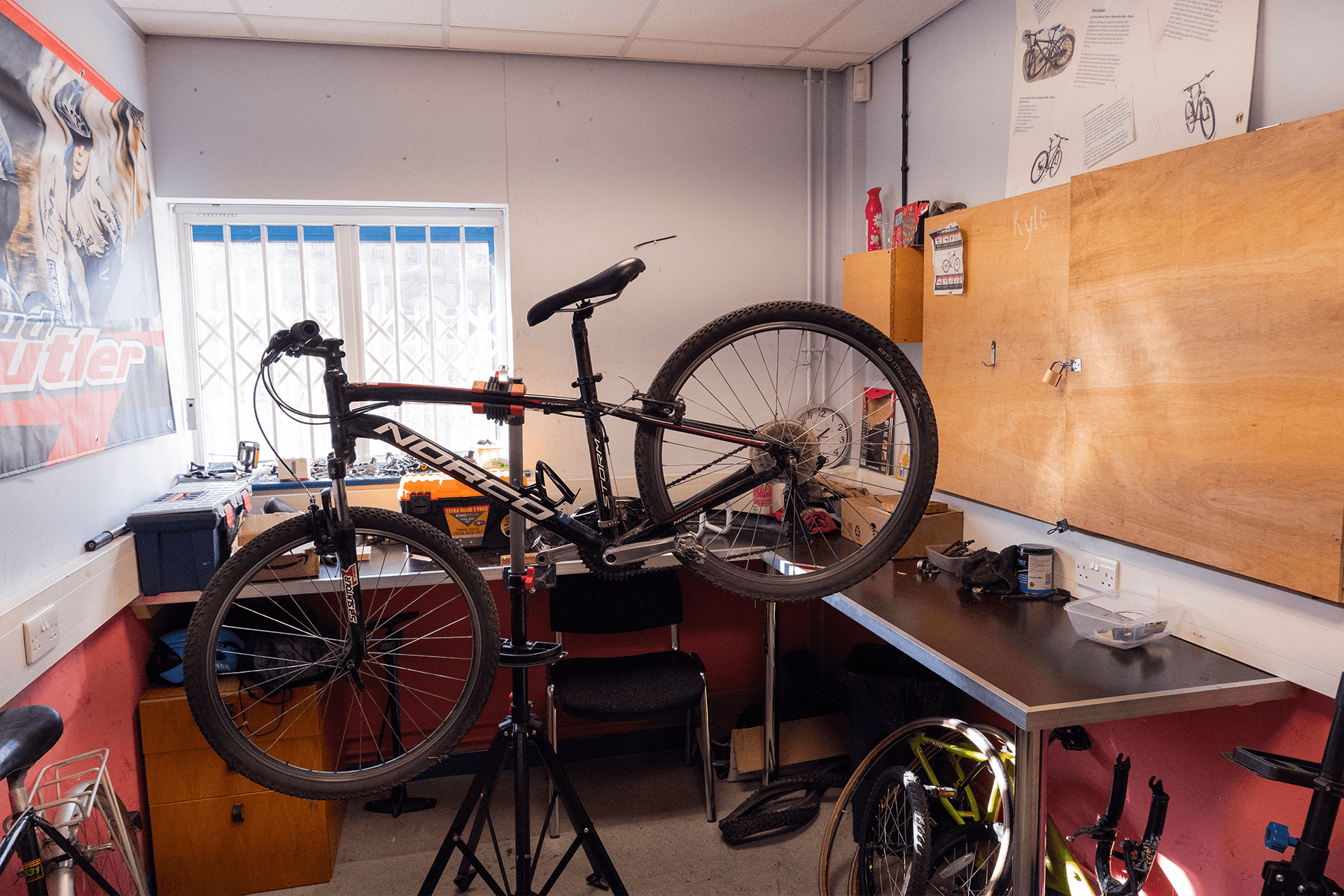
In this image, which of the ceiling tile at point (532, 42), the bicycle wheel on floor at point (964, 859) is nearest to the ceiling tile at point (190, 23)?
the ceiling tile at point (532, 42)

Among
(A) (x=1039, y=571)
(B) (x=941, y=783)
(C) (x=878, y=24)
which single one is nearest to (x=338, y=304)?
(C) (x=878, y=24)

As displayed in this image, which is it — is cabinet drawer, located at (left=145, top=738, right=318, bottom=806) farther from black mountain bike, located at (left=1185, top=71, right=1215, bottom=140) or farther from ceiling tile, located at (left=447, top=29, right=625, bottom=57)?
black mountain bike, located at (left=1185, top=71, right=1215, bottom=140)

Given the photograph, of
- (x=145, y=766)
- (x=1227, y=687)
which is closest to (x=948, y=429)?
(x=1227, y=687)

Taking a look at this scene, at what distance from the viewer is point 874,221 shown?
3.10 m

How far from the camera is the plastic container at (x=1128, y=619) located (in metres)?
1.92

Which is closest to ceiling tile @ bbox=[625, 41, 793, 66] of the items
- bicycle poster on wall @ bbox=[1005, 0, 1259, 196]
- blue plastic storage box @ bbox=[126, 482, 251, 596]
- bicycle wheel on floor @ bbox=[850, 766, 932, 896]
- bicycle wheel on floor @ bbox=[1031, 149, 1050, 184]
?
bicycle poster on wall @ bbox=[1005, 0, 1259, 196]

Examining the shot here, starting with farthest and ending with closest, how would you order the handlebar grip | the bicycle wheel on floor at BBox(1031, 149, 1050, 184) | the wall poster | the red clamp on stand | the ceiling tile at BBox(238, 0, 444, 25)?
the ceiling tile at BBox(238, 0, 444, 25), the bicycle wheel on floor at BBox(1031, 149, 1050, 184), the wall poster, the red clamp on stand, the handlebar grip

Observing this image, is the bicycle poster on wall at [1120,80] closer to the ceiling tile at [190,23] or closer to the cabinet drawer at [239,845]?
the ceiling tile at [190,23]

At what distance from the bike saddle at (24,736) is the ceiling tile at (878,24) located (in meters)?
2.88

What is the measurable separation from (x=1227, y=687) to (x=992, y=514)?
3.19 ft

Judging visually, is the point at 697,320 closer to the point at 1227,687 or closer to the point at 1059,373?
the point at 1059,373

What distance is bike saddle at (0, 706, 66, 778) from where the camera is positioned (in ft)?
4.84

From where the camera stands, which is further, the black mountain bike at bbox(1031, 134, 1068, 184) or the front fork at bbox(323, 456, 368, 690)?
the black mountain bike at bbox(1031, 134, 1068, 184)

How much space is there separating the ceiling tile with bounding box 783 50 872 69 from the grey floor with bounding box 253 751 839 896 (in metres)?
2.77
